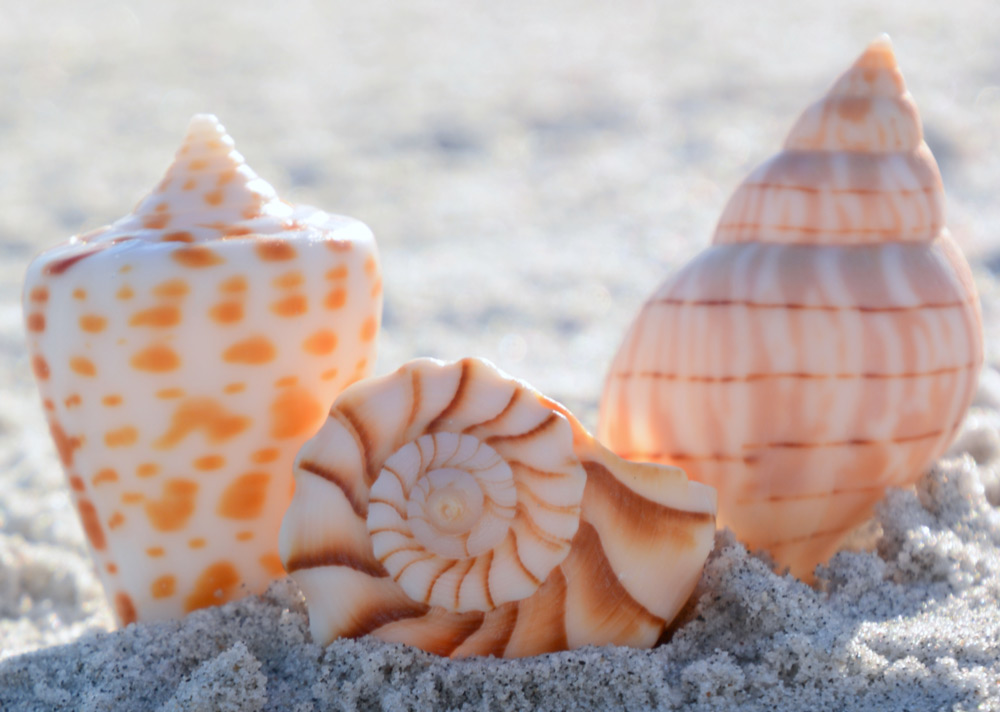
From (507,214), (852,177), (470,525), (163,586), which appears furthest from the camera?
(507,214)

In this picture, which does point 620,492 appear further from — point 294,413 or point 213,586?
point 213,586

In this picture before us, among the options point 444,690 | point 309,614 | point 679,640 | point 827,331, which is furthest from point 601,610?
point 827,331

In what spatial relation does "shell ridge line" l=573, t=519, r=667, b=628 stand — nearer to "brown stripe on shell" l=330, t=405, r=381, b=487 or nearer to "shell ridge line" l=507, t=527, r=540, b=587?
"shell ridge line" l=507, t=527, r=540, b=587

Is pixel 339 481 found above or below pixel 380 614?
A: above

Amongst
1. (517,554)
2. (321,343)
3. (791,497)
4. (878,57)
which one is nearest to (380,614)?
(517,554)

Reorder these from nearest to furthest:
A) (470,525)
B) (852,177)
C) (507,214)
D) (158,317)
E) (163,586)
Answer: (470,525) → (158,317) → (163,586) → (852,177) → (507,214)

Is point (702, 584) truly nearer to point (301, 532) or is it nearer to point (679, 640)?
point (679, 640)
